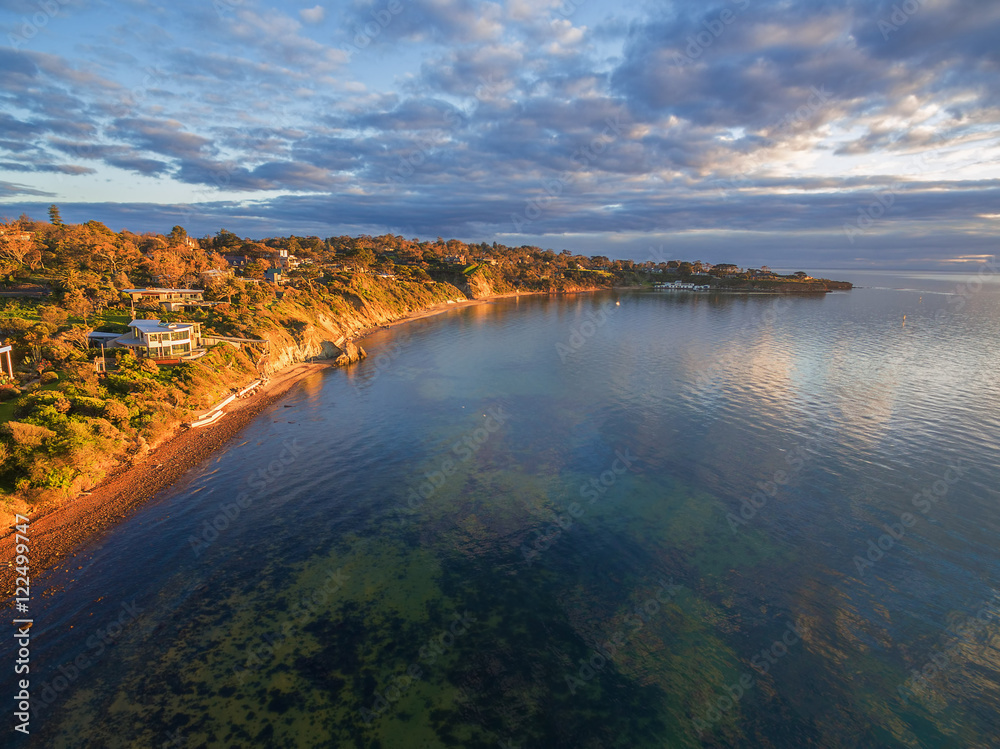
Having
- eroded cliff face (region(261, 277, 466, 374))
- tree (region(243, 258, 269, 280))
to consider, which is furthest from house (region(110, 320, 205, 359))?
tree (region(243, 258, 269, 280))

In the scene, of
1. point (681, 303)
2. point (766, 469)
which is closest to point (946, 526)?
point (766, 469)

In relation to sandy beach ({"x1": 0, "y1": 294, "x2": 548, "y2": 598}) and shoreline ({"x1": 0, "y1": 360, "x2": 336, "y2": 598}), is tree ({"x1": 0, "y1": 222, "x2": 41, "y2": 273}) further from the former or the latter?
shoreline ({"x1": 0, "y1": 360, "x2": 336, "y2": 598})

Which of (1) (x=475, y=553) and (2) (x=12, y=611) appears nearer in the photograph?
(2) (x=12, y=611)

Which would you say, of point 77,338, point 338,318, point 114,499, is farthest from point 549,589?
point 338,318

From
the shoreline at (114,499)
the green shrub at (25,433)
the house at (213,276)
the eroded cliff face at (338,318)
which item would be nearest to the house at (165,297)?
the house at (213,276)

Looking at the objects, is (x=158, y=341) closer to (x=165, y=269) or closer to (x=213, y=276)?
(x=165, y=269)

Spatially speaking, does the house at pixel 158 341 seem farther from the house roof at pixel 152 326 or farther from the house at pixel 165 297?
the house at pixel 165 297

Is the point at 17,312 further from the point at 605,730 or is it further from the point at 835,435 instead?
the point at 835,435
